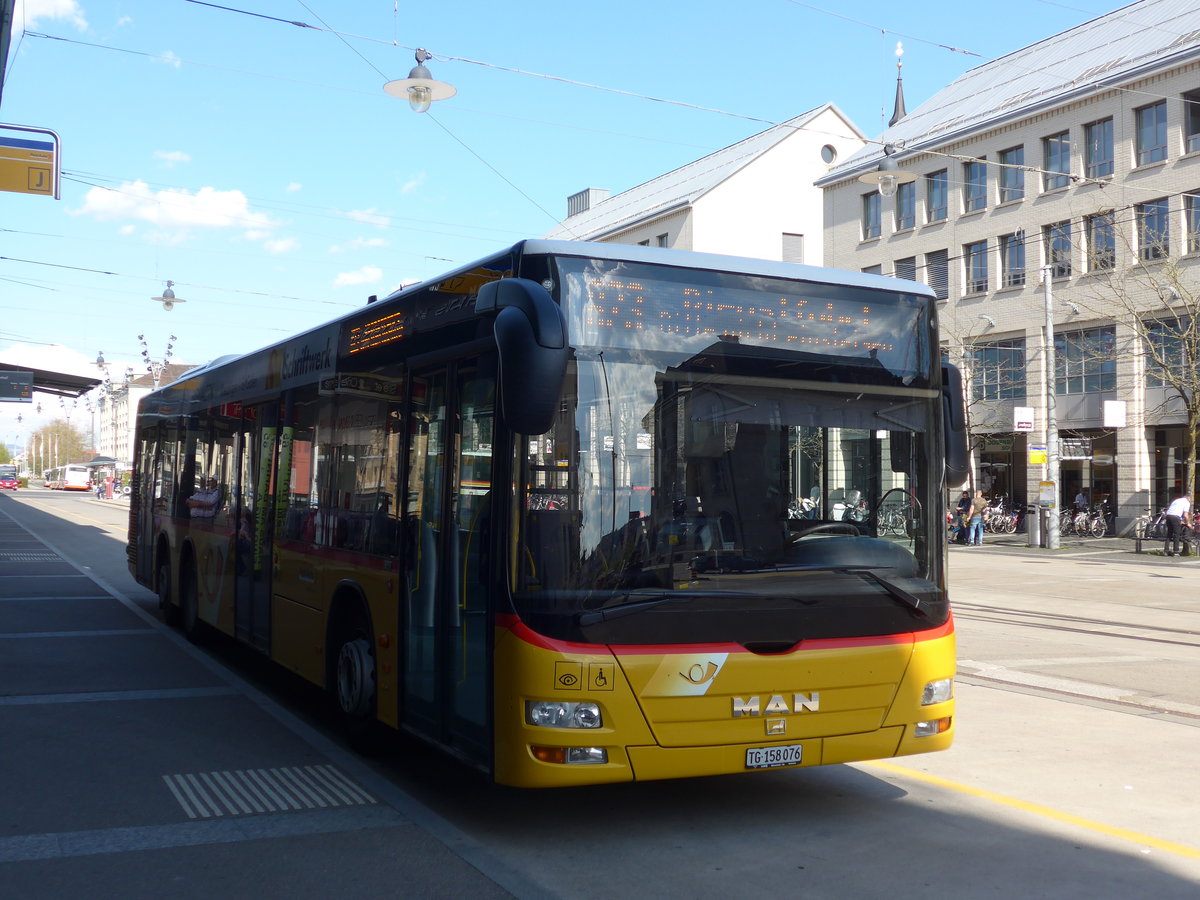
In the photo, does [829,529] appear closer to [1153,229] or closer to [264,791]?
[264,791]

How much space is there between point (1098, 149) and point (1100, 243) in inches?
118

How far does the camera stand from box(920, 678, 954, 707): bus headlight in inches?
236

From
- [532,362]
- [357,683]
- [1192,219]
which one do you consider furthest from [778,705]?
[1192,219]

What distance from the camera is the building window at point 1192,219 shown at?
114 ft

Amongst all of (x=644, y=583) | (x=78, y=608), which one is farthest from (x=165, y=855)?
(x=78, y=608)

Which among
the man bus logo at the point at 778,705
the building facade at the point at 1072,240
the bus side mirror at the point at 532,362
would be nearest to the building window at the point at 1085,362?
the building facade at the point at 1072,240

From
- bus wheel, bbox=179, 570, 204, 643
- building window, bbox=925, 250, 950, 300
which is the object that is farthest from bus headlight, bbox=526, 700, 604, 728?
building window, bbox=925, 250, 950, 300

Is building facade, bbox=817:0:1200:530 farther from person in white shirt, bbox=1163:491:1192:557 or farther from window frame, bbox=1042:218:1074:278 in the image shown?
person in white shirt, bbox=1163:491:1192:557

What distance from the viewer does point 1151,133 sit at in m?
36.6

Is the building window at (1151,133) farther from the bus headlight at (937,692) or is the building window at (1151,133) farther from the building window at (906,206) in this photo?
the bus headlight at (937,692)

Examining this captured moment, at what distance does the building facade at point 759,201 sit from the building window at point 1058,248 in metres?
16.2

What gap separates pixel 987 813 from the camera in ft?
20.0

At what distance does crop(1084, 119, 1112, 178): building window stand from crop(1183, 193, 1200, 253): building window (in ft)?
9.46

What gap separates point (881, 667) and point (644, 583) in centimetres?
130
